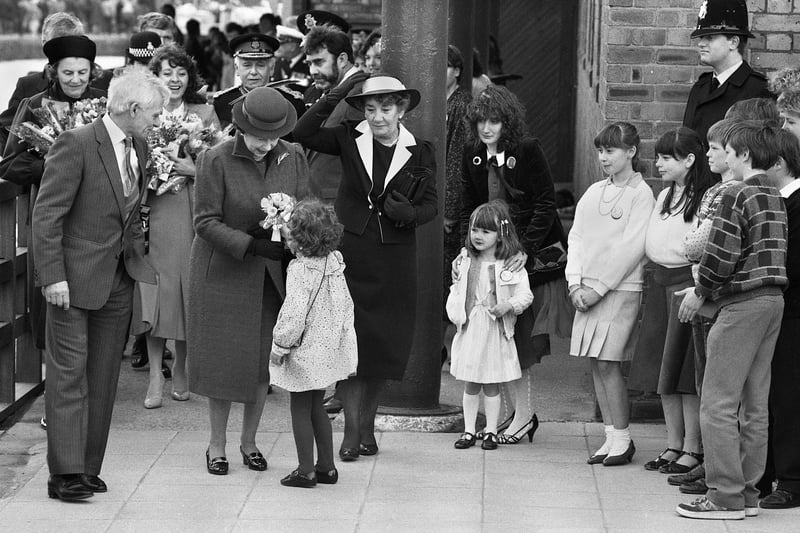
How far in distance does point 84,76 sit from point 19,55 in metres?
37.7

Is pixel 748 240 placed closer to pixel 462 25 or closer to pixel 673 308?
pixel 673 308

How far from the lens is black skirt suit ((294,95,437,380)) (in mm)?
6656

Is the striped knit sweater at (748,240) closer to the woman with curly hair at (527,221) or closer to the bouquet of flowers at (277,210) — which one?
the woman with curly hair at (527,221)

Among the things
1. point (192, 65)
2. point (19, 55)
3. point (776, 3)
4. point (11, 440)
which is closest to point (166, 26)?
point (192, 65)

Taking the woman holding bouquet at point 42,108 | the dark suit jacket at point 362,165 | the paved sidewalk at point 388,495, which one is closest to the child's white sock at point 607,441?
the paved sidewalk at point 388,495

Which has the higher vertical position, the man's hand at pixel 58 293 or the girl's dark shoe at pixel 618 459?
the man's hand at pixel 58 293

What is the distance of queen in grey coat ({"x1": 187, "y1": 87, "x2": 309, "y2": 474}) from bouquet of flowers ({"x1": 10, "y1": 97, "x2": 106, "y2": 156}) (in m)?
1.16

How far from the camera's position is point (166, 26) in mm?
10547

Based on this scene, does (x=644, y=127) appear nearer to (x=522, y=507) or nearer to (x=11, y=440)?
(x=522, y=507)

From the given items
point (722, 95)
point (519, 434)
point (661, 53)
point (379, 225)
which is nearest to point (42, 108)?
point (379, 225)

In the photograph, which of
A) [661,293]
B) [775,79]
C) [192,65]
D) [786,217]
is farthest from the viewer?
[192,65]

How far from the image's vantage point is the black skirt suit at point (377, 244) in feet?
21.8

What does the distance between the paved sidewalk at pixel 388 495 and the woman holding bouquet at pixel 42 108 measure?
1.48 metres

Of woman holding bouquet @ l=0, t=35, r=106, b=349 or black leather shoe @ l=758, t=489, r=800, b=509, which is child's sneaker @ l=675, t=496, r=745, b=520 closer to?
black leather shoe @ l=758, t=489, r=800, b=509
